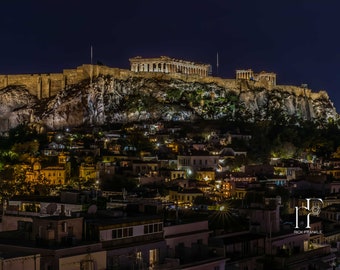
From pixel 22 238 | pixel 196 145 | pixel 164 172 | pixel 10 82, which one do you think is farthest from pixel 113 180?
pixel 10 82

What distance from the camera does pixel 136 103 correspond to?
93938mm

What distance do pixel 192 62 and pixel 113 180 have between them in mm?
62212

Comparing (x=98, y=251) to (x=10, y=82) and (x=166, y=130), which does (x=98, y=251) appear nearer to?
(x=166, y=130)

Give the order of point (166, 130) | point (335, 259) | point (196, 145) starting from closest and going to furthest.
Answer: point (335, 259) → point (196, 145) → point (166, 130)

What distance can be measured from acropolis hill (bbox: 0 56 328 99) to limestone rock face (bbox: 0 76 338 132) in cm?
106

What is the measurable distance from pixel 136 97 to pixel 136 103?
7.39 ft

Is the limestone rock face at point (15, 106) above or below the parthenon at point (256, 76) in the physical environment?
below

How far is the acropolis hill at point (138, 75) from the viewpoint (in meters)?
98.6

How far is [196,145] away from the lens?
75.9m

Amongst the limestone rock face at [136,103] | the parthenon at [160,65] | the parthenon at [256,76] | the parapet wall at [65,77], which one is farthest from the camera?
the parthenon at [256,76]

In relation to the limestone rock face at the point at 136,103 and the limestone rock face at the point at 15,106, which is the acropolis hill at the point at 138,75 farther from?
the limestone rock face at the point at 15,106
